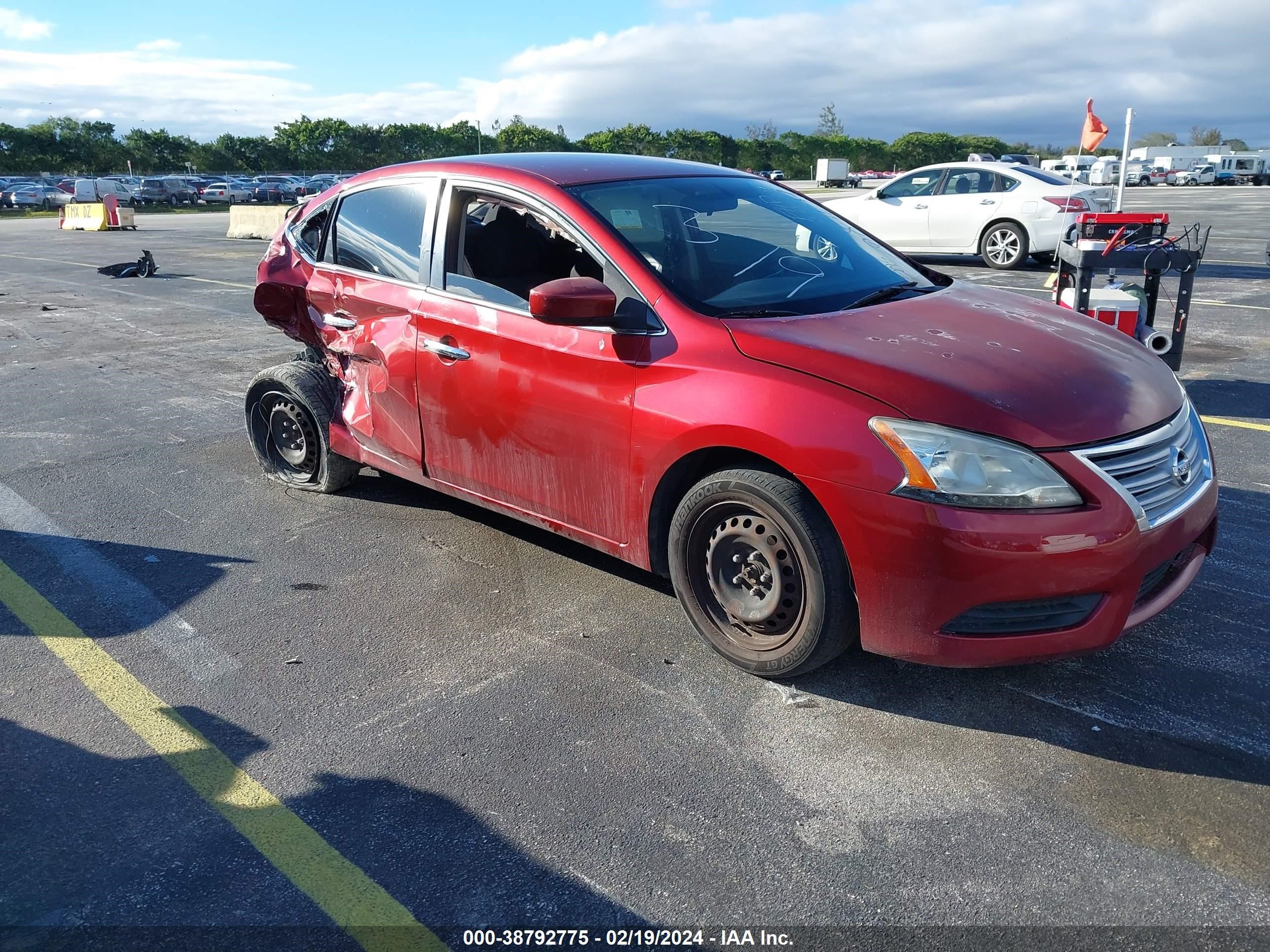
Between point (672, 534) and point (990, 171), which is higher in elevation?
point (990, 171)

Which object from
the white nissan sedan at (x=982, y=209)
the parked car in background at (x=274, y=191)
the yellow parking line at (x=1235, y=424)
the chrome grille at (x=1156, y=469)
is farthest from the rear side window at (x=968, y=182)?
the parked car in background at (x=274, y=191)

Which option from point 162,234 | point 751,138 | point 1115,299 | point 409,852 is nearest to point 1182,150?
point 751,138

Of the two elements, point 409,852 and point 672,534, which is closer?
point 409,852

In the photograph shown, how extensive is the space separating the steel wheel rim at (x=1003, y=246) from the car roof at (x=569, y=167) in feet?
36.5

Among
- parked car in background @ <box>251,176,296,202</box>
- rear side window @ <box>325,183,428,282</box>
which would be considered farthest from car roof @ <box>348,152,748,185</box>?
parked car in background @ <box>251,176,296,202</box>

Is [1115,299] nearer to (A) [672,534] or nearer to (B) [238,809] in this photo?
(A) [672,534]

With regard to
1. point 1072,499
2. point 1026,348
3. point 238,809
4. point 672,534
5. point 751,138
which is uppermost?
point 751,138

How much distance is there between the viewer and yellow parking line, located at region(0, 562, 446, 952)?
2.35 m

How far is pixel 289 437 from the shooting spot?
5410 mm

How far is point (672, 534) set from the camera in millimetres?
3475

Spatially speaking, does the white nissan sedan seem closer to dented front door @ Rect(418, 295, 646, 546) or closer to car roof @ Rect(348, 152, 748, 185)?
car roof @ Rect(348, 152, 748, 185)

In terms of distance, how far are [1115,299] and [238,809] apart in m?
6.19

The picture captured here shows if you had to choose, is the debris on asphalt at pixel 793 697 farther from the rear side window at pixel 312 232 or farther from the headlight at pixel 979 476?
the rear side window at pixel 312 232

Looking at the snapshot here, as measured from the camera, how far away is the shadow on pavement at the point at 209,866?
234cm
